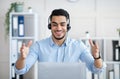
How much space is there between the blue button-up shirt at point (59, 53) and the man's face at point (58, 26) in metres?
Answer: 0.16

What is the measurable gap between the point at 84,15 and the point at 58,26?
2.18m

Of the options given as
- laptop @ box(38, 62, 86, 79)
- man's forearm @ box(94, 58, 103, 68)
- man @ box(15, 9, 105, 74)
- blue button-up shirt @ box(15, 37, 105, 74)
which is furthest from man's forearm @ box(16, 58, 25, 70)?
man's forearm @ box(94, 58, 103, 68)

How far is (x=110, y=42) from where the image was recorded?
12.2 feet

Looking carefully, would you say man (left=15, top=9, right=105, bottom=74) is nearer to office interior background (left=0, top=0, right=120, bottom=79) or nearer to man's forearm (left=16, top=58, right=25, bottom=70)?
man's forearm (left=16, top=58, right=25, bottom=70)

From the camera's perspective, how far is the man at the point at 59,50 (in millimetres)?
1608

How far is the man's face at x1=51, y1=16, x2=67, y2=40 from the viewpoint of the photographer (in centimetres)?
162

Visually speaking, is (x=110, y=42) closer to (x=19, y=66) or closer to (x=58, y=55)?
(x=58, y=55)

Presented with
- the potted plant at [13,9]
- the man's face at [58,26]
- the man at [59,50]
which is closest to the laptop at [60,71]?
the man at [59,50]

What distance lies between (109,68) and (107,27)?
0.64m

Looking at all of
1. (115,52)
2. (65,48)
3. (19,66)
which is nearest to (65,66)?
(19,66)

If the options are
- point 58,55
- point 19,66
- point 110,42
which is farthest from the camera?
point 110,42

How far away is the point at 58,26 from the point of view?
1640 millimetres

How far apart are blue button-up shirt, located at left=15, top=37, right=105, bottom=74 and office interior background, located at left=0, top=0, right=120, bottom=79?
1.89 metres

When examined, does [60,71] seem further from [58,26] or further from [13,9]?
[13,9]
